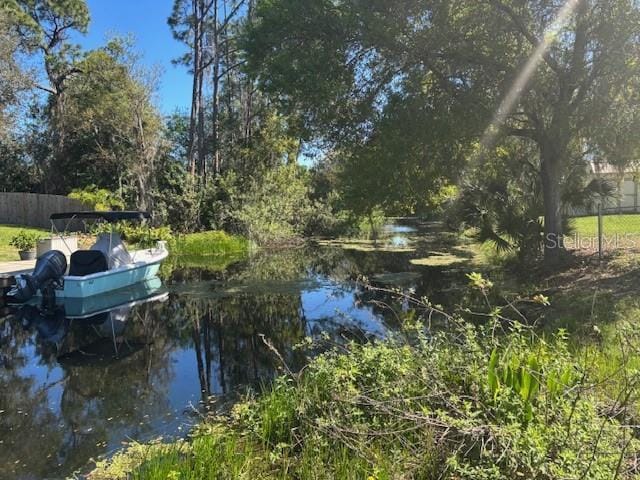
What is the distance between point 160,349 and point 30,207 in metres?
25.4

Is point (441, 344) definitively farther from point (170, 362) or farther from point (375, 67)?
point (375, 67)

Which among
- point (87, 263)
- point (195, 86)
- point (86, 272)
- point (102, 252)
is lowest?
point (86, 272)

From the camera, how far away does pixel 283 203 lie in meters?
27.2

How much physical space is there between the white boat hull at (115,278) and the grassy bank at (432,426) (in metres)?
8.25

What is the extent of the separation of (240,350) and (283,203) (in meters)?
19.2

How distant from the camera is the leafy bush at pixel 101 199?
84.3 ft

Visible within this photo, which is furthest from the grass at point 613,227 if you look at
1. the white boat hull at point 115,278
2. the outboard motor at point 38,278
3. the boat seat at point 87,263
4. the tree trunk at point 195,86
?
the tree trunk at point 195,86

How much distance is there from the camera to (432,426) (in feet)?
11.7

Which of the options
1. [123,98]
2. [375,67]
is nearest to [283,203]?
[123,98]

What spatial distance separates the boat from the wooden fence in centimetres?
1602

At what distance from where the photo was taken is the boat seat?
1270 centimetres

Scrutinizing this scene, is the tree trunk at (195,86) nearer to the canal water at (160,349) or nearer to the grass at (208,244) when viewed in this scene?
the grass at (208,244)

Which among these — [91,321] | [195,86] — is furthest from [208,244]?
[91,321]

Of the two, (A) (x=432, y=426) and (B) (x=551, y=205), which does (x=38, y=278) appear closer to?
(A) (x=432, y=426)
